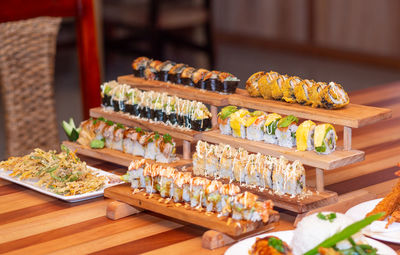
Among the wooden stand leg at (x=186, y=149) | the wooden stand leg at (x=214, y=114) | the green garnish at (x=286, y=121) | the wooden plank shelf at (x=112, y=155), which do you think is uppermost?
the green garnish at (x=286, y=121)

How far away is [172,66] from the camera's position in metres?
2.59

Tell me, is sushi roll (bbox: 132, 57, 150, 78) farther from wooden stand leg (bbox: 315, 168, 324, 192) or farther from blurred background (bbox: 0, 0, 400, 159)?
blurred background (bbox: 0, 0, 400, 159)

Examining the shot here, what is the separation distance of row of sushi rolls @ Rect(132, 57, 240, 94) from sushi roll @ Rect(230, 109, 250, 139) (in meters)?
0.20

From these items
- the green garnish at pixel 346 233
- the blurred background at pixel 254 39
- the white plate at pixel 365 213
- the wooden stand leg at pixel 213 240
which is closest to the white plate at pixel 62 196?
the wooden stand leg at pixel 213 240

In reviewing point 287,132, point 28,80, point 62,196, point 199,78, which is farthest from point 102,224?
point 28,80

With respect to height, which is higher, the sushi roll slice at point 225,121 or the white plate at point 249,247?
the sushi roll slice at point 225,121

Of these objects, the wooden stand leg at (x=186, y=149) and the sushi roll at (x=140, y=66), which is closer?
the wooden stand leg at (x=186, y=149)

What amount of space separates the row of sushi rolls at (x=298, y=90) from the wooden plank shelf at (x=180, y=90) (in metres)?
0.11

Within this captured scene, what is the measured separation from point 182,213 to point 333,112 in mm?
525

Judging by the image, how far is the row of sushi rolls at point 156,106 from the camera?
234 centimetres

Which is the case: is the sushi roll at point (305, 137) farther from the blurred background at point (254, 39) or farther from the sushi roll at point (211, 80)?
the blurred background at point (254, 39)

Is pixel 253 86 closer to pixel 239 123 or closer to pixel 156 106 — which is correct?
pixel 239 123

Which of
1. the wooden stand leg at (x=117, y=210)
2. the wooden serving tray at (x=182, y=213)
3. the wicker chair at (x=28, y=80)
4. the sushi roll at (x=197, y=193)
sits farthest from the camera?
the wicker chair at (x=28, y=80)

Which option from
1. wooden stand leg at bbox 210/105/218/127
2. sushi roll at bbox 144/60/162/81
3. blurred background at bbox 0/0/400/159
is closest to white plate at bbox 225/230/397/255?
wooden stand leg at bbox 210/105/218/127
